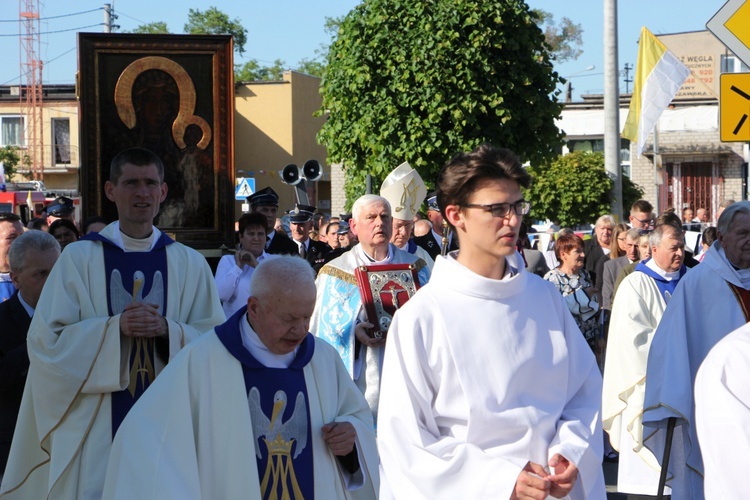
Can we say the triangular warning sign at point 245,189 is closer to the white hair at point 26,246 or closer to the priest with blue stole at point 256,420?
the white hair at point 26,246

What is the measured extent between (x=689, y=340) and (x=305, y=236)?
19.3 feet

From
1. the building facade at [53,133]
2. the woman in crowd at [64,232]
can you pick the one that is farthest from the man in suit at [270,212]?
the building facade at [53,133]

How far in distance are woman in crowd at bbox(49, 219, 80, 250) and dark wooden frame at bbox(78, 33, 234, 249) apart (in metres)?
0.86

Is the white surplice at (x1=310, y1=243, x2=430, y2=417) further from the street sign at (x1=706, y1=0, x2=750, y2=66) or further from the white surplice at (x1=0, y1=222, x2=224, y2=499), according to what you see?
the street sign at (x1=706, y1=0, x2=750, y2=66)

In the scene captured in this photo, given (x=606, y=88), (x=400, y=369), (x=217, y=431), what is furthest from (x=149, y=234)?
(x=606, y=88)

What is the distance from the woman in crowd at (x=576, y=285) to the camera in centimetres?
994

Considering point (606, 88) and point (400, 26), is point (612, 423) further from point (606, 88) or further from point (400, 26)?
point (606, 88)

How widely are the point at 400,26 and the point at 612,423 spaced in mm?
9417

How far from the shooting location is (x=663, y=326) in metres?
6.33

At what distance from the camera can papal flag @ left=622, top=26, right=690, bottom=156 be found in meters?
19.9

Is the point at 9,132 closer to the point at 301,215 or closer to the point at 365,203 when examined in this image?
the point at 301,215

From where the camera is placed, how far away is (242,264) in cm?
852

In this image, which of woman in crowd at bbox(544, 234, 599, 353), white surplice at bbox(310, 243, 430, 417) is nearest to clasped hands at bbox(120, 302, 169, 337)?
white surplice at bbox(310, 243, 430, 417)

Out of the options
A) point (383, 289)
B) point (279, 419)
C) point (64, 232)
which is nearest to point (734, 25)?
point (383, 289)
